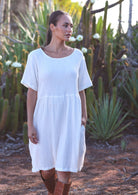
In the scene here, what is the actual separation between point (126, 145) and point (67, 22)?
124 inches

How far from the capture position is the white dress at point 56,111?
2523mm

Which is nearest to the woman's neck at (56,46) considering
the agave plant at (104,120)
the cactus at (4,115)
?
the cactus at (4,115)

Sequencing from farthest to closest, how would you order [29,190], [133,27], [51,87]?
1. [133,27]
2. [29,190]
3. [51,87]

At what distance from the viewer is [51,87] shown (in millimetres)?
2533

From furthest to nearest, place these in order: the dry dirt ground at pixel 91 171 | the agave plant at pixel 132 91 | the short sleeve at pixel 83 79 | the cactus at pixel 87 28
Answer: the agave plant at pixel 132 91 → the cactus at pixel 87 28 → the dry dirt ground at pixel 91 171 → the short sleeve at pixel 83 79

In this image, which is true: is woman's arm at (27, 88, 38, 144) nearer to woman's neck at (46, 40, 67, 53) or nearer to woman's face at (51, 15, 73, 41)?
woman's neck at (46, 40, 67, 53)

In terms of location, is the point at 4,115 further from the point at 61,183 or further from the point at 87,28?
the point at 61,183

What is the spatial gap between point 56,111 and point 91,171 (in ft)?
6.15

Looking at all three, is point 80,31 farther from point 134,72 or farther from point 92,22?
point 134,72

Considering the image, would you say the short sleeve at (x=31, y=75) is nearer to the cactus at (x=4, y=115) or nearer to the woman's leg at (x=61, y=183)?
the woman's leg at (x=61, y=183)

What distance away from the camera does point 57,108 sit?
8.32 ft

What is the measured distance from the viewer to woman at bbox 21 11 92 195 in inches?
99.4

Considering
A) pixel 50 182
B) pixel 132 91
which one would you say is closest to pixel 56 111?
pixel 50 182

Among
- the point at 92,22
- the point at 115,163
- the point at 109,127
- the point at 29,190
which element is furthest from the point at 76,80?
the point at 92,22
